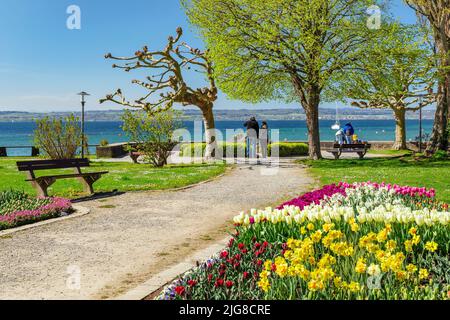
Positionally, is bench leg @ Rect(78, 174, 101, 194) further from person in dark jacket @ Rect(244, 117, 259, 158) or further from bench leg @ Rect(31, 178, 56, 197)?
person in dark jacket @ Rect(244, 117, 259, 158)

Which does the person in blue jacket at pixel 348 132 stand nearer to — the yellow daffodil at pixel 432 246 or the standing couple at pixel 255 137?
the standing couple at pixel 255 137

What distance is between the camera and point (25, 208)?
11.2m

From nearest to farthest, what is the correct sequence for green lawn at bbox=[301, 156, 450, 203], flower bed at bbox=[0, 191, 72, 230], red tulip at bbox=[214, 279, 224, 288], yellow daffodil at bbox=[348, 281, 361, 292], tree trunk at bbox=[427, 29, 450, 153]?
yellow daffodil at bbox=[348, 281, 361, 292] → red tulip at bbox=[214, 279, 224, 288] → flower bed at bbox=[0, 191, 72, 230] → green lawn at bbox=[301, 156, 450, 203] → tree trunk at bbox=[427, 29, 450, 153]

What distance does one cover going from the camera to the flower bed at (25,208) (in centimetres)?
1020

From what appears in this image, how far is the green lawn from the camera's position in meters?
15.4

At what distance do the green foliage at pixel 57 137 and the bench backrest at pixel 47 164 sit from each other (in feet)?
32.2

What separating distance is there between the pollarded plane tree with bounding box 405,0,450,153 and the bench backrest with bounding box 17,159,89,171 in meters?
19.4

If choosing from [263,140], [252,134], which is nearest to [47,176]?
[252,134]

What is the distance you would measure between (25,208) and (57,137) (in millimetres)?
13542

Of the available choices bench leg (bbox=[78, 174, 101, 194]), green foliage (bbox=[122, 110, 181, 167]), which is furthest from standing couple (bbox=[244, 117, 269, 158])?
bench leg (bbox=[78, 174, 101, 194])

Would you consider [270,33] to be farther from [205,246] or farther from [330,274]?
[330,274]

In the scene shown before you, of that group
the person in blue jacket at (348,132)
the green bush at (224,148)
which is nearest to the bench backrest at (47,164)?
the green bush at (224,148)
